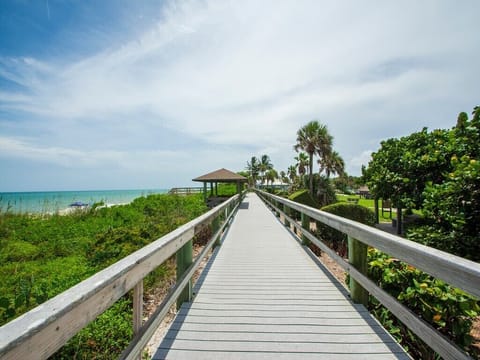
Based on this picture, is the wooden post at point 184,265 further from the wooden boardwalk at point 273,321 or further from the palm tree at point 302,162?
the palm tree at point 302,162

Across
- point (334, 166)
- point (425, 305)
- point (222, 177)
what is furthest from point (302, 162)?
point (425, 305)

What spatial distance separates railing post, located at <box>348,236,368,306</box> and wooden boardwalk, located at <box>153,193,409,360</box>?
94mm

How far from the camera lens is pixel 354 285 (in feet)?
8.61

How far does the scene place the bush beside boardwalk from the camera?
8.72 ft

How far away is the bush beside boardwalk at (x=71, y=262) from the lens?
2.66 metres

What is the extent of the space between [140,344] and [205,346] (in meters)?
0.68

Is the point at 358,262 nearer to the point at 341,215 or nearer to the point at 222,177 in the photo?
the point at 341,215

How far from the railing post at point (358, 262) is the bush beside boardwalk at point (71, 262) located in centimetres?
254

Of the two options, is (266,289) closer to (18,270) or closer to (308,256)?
(308,256)

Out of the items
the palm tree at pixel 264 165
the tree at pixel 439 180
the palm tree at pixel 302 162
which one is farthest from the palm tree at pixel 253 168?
the tree at pixel 439 180

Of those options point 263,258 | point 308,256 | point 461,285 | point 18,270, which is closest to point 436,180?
point 308,256

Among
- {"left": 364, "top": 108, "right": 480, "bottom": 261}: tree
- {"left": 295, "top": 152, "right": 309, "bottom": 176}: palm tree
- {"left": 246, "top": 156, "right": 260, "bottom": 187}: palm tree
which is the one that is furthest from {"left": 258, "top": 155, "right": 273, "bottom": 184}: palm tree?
A: {"left": 364, "top": 108, "right": 480, "bottom": 261}: tree

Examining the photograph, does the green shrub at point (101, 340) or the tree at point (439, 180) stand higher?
the tree at point (439, 180)

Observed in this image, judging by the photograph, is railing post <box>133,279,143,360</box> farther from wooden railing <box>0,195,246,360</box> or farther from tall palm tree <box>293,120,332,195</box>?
tall palm tree <box>293,120,332,195</box>
